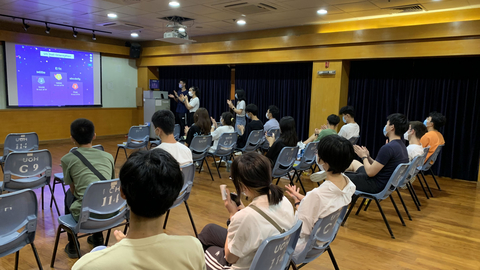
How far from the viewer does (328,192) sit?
210 cm

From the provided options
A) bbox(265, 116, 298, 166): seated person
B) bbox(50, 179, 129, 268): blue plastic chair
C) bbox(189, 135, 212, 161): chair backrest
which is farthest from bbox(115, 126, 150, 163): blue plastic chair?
bbox(50, 179, 129, 268): blue plastic chair

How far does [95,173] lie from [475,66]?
644 cm

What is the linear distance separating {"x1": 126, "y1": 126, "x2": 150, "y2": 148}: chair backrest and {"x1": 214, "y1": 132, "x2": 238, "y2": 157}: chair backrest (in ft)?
5.21

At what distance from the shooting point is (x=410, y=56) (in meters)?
5.78

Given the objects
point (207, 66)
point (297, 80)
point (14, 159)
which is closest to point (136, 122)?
point (207, 66)

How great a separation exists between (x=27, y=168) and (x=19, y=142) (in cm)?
170

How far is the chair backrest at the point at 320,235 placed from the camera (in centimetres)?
199

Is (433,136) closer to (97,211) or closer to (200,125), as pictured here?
(200,125)

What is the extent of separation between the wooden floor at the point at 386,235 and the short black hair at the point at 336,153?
1.10 metres

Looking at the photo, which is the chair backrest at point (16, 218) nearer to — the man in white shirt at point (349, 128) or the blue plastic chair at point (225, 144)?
the blue plastic chair at point (225, 144)

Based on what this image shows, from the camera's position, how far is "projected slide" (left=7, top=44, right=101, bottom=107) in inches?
311

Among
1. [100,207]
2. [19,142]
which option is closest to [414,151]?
[100,207]

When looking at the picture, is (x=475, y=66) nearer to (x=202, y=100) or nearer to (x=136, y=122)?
(x=202, y=100)

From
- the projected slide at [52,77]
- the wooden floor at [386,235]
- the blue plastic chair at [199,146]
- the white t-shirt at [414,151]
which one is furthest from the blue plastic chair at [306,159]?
the projected slide at [52,77]
